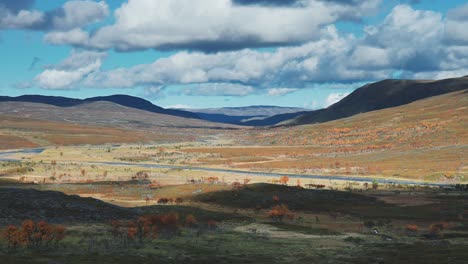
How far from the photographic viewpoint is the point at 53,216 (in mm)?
55656

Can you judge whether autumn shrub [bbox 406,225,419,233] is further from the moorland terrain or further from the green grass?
the green grass

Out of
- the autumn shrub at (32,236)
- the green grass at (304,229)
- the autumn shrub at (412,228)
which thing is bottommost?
the green grass at (304,229)

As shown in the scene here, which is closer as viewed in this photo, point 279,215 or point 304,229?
point 304,229

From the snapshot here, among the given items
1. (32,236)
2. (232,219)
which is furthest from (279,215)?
(32,236)

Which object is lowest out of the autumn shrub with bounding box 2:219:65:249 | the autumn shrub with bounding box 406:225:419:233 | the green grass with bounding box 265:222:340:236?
the green grass with bounding box 265:222:340:236

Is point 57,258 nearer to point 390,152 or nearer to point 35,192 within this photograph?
point 35,192

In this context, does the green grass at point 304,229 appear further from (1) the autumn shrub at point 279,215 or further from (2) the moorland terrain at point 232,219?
(1) the autumn shrub at point 279,215

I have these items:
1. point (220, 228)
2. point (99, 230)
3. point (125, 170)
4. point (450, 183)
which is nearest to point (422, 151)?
point (450, 183)

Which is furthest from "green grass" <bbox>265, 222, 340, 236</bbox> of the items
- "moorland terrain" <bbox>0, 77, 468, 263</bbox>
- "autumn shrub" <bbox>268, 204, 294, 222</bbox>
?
"autumn shrub" <bbox>268, 204, 294, 222</bbox>

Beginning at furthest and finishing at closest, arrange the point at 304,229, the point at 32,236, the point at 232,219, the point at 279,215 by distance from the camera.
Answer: the point at 279,215 < the point at 232,219 < the point at 304,229 < the point at 32,236

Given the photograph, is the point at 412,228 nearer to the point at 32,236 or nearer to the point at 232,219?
the point at 232,219

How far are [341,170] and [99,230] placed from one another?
107589mm

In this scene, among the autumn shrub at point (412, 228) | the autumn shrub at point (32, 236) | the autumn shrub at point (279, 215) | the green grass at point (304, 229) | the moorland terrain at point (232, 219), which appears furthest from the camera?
the autumn shrub at point (279, 215)

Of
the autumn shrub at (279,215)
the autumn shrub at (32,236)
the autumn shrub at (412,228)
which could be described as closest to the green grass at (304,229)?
the autumn shrub at (279,215)
